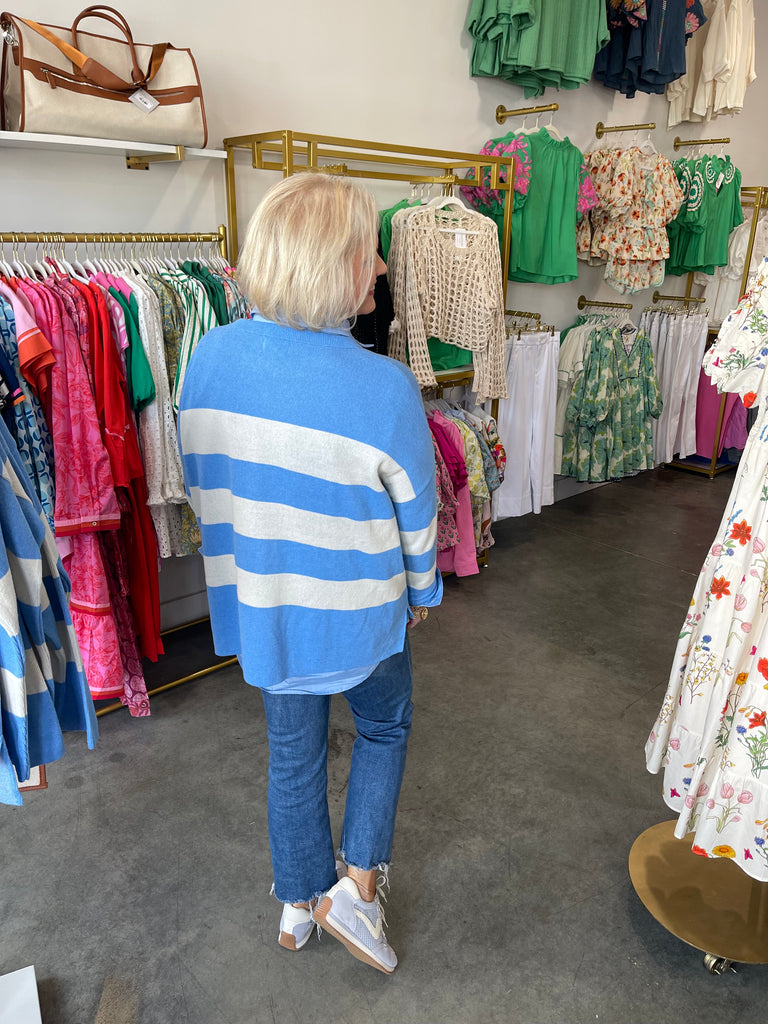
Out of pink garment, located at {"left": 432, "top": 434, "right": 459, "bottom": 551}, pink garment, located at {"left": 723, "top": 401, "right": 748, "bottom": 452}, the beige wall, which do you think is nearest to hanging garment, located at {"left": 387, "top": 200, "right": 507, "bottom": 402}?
pink garment, located at {"left": 432, "top": 434, "right": 459, "bottom": 551}

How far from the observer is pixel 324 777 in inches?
65.2

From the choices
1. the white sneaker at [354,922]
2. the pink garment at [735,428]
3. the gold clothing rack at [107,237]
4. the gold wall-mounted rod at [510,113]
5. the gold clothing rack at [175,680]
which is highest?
the gold wall-mounted rod at [510,113]

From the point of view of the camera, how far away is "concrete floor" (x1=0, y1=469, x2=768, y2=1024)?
170cm

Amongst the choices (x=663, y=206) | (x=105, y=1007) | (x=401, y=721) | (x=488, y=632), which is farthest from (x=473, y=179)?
(x=105, y=1007)

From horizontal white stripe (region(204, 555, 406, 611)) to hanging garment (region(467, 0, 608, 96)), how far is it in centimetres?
314

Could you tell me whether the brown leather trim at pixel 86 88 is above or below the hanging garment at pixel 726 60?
below

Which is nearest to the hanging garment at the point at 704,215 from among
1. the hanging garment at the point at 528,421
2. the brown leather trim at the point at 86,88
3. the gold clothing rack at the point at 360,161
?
the hanging garment at the point at 528,421

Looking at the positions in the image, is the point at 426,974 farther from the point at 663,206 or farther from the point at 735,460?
the point at 735,460

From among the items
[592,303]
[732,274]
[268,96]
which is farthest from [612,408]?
[268,96]

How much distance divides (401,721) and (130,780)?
116 centimetres

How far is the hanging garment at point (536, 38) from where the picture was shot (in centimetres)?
352

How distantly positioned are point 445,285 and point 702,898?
2383 millimetres

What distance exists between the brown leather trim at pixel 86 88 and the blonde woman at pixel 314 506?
130 cm

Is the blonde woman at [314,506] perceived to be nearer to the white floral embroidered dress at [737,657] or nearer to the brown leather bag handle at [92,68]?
the white floral embroidered dress at [737,657]
